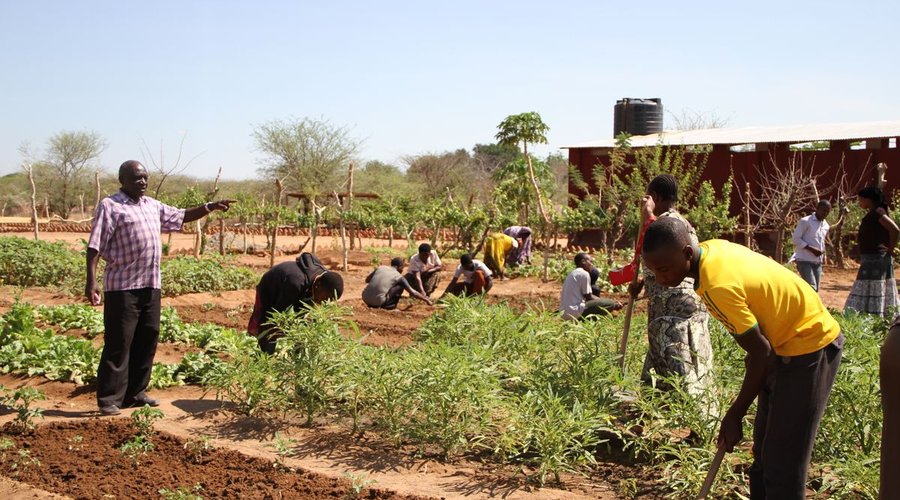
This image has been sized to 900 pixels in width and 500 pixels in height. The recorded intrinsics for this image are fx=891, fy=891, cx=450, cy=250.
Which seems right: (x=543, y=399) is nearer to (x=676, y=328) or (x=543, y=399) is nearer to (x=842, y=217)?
(x=676, y=328)

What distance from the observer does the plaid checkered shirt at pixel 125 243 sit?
591 centimetres

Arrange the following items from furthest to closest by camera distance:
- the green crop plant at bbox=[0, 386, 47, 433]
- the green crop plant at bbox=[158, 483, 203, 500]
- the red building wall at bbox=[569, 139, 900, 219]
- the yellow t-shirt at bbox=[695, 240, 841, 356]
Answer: the red building wall at bbox=[569, 139, 900, 219]
the green crop plant at bbox=[0, 386, 47, 433]
the green crop plant at bbox=[158, 483, 203, 500]
the yellow t-shirt at bbox=[695, 240, 841, 356]

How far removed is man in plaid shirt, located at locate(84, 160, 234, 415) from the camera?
589 centimetres

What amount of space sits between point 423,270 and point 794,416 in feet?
31.3

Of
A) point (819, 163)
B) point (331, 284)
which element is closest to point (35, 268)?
point (331, 284)

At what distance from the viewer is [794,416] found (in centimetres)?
335

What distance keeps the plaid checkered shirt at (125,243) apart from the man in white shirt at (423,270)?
650cm

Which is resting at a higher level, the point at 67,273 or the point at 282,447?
the point at 67,273

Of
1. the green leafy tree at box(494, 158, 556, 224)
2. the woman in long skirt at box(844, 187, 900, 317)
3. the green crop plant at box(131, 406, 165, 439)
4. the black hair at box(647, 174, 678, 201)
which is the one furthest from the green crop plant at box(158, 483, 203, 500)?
the green leafy tree at box(494, 158, 556, 224)

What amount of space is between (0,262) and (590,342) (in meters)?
11.0

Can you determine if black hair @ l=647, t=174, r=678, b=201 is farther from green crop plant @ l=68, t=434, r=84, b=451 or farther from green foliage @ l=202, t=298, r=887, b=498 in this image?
green crop plant @ l=68, t=434, r=84, b=451

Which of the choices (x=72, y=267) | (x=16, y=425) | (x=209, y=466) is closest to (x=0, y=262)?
(x=72, y=267)

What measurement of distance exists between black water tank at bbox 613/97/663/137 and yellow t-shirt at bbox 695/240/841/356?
24094mm

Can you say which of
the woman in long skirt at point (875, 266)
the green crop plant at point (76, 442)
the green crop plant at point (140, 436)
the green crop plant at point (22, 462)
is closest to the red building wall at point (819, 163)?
the woman in long skirt at point (875, 266)
